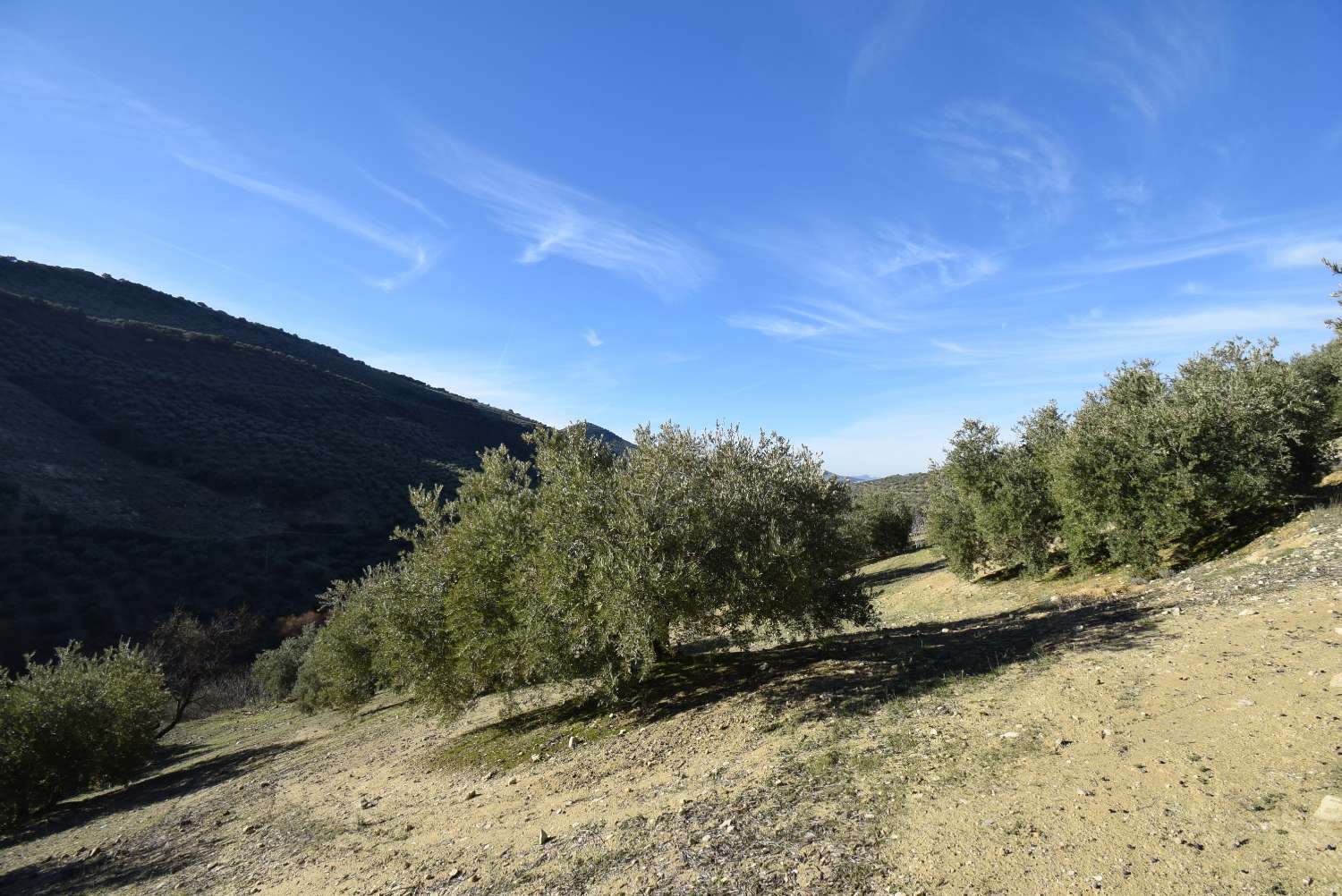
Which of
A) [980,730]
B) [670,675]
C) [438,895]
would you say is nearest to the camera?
[438,895]

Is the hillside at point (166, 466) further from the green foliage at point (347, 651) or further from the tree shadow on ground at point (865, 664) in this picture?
the tree shadow on ground at point (865, 664)

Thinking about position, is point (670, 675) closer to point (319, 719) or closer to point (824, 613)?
point (824, 613)

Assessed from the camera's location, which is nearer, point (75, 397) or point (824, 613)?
point (824, 613)

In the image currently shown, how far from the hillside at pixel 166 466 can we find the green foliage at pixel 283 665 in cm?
916

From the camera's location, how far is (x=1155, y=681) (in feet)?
27.9

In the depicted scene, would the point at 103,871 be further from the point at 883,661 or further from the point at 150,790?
the point at 883,661

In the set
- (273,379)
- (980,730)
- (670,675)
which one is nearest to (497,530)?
(670,675)

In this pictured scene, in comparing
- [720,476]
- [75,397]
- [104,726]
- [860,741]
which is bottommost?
[104,726]

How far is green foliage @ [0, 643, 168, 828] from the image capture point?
57.4 feet

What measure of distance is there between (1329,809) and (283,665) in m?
44.3

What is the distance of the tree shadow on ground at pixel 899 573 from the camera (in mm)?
34341

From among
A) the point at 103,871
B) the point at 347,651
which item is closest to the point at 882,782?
the point at 103,871

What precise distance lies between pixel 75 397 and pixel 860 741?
253ft

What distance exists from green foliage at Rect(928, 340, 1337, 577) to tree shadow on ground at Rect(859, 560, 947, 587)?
1030cm
